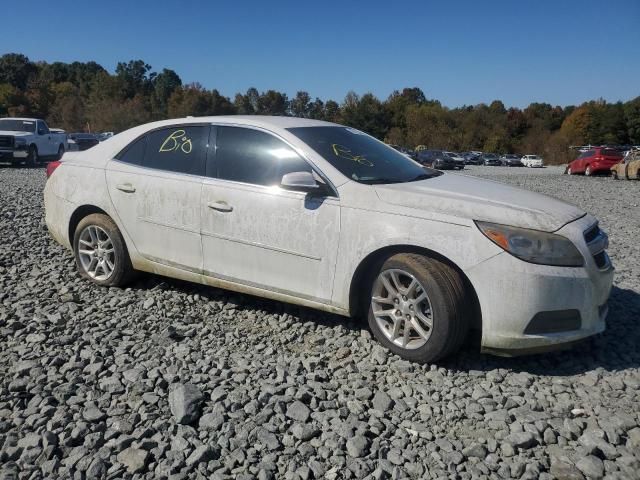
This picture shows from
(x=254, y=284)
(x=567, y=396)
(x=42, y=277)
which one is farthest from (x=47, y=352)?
(x=567, y=396)

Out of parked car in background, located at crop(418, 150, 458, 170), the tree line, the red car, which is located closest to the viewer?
the red car

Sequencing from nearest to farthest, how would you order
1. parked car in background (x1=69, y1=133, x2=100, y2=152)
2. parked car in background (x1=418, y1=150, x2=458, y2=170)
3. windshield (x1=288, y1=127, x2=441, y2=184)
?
windshield (x1=288, y1=127, x2=441, y2=184) → parked car in background (x1=69, y1=133, x2=100, y2=152) → parked car in background (x1=418, y1=150, x2=458, y2=170)

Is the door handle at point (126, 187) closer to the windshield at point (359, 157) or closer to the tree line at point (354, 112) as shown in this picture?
the windshield at point (359, 157)

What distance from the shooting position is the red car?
27.4 metres

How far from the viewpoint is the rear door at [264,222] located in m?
3.65

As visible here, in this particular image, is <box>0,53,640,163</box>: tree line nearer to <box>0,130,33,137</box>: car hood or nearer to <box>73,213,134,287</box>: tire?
<box>0,130,33,137</box>: car hood

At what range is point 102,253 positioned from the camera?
475 centimetres

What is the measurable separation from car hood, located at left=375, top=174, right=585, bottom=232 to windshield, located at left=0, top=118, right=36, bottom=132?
69.0 ft

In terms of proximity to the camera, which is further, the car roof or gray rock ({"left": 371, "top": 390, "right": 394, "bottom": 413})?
the car roof

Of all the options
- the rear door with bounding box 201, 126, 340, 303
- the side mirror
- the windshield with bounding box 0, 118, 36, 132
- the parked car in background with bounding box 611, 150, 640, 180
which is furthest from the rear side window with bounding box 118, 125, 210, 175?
the parked car in background with bounding box 611, 150, 640, 180

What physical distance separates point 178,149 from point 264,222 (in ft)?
3.83

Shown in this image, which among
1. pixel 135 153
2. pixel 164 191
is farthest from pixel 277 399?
pixel 135 153

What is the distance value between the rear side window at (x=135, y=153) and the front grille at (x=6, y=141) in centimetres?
1755

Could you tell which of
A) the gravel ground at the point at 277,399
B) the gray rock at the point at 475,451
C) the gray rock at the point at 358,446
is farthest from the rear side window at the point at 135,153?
the gray rock at the point at 475,451
